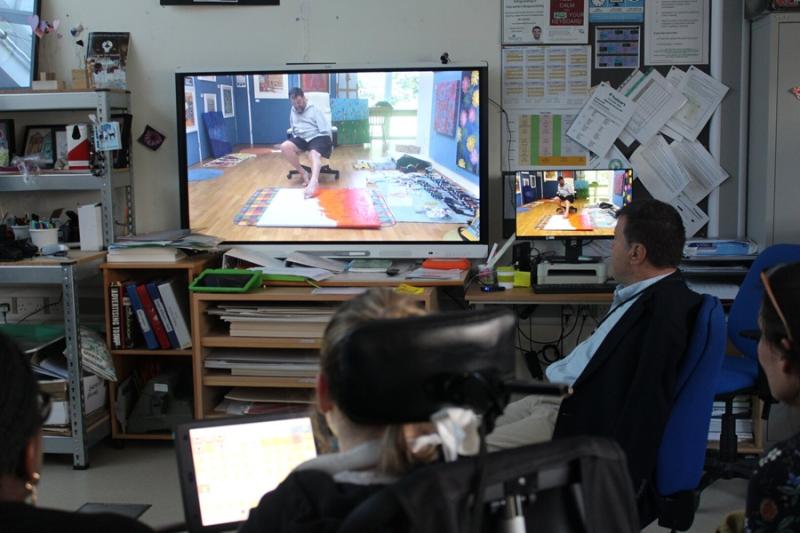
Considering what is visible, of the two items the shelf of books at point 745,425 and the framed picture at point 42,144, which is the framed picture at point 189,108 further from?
the shelf of books at point 745,425

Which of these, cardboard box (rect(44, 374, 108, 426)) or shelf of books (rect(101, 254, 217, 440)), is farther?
shelf of books (rect(101, 254, 217, 440))

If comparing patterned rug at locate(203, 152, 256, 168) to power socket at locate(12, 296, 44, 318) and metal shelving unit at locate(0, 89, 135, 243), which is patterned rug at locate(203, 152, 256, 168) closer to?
metal shelving unit at locate(0, 89, 135, 243)

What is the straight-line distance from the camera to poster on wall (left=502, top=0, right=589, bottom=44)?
4254 mm

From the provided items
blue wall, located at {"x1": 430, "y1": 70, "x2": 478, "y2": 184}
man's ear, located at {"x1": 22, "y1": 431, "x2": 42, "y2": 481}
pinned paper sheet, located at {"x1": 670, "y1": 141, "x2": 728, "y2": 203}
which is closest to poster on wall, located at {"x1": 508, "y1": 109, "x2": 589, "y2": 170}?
blue wall, located at {"x1": 430, "y1": 70, "x2": 478, "y2": 184}

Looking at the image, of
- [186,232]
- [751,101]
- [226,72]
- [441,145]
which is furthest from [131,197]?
[751,101]

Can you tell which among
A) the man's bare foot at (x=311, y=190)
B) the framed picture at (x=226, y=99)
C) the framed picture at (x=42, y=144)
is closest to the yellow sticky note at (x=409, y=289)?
the man's bare foot at (x=311, y=190)

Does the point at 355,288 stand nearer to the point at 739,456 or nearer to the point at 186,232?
the point at 186,232

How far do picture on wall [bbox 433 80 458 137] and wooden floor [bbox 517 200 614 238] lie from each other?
476 mm

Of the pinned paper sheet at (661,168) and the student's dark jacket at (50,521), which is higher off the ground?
the pinned paper sheet at (661,168)

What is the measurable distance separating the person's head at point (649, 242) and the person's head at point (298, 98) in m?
1.83

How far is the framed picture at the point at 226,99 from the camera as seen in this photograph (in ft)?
14.1

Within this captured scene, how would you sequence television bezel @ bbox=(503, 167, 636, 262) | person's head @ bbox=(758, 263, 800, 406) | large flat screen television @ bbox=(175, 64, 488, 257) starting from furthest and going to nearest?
1. large flat screen television @ bbox=(175, 64, 488, 257)
2. television bezel @ bbox=(503, 167, 636, 262)
3. person's head @ bbox=(758, 263, 800, 406)

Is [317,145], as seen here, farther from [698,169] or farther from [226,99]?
[698,169]

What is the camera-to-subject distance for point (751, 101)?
4.20 meters
